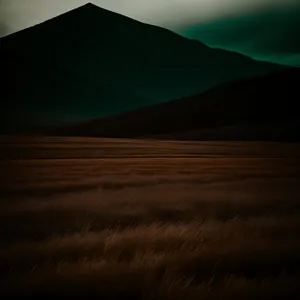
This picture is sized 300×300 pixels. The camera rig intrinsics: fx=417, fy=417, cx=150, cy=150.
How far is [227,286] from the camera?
5000mm

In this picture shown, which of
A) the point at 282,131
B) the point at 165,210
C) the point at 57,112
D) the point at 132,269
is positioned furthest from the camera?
the point at 57,112

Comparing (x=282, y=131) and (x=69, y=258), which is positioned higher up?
(x=69, y=258)

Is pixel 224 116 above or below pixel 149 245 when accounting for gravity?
below

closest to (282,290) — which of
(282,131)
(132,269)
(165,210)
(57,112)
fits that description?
(132,269)

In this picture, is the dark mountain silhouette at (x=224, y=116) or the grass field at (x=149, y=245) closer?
the grass field at (x=149, y=245)

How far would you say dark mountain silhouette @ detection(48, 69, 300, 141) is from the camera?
77625 millimetres

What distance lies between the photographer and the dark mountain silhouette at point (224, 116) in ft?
255

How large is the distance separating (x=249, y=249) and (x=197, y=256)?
3.26 ft

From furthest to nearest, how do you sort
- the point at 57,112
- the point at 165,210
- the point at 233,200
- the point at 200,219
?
the point at 57,112 → the point at 233,200 → the point at 165,210 → the point at 200,219

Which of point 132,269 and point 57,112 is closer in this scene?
point 132,269

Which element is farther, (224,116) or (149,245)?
(224,116)

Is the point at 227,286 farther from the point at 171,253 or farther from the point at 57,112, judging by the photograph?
the point at 57,112

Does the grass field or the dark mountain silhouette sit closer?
the grass field

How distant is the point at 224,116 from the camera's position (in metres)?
94.6
